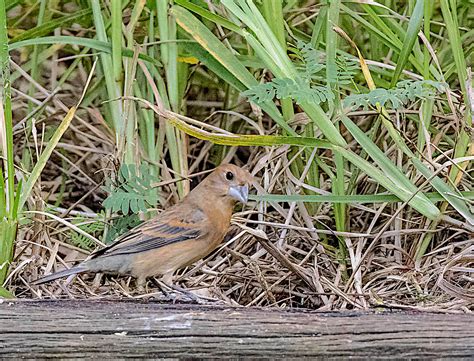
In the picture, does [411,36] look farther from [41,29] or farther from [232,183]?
[41,29]

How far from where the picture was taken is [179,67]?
11.4 feet

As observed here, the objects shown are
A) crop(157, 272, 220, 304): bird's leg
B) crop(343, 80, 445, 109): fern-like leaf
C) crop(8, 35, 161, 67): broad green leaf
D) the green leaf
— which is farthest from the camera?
the green leaf

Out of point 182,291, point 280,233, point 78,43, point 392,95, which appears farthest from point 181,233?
point 392,95

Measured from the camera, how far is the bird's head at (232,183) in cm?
308

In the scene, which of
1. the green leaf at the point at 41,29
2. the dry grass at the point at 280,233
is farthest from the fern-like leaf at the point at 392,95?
the green leaf at the point at 41,29

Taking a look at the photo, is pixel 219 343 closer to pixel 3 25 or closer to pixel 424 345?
pixel 424 345

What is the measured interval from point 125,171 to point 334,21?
2.57 feet

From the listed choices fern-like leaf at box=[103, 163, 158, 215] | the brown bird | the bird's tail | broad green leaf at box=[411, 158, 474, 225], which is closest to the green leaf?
fern-like leaf at box=[103, 163, 158, 215]

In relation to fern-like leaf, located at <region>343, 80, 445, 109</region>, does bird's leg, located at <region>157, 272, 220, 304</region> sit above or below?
below

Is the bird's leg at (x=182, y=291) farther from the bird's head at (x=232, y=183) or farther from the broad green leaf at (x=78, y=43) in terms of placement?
the broad green leaf at (x=78, y=43)

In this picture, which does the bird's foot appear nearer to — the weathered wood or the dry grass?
the dry grass

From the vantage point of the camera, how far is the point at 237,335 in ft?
6.54

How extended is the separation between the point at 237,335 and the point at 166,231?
1.08 meters

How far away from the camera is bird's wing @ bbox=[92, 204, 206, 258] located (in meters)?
2.97
